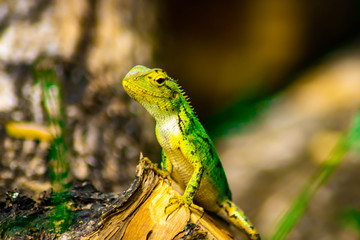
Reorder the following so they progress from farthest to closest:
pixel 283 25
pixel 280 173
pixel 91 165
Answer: pixel 283 25
pixel 280 173
pixel 91 165

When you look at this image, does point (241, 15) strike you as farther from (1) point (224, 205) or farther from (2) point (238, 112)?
→ (1) point (224, 205)

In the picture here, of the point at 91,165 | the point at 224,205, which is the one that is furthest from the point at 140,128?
the point at 224,205

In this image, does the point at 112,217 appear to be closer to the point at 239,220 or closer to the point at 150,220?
the point at 150,220

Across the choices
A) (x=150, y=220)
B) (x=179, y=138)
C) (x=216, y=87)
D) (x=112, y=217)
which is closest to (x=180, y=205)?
(x=150, y=220)

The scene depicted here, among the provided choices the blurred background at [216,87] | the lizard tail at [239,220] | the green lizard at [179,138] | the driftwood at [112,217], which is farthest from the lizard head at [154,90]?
the blurred background at [216,87]

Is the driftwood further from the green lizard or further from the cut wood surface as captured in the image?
the green lizard

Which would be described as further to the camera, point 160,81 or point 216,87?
point 216,87
